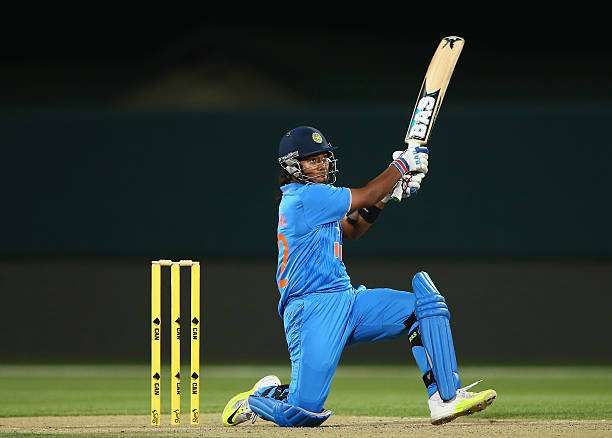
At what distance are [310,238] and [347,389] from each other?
3.87 meters

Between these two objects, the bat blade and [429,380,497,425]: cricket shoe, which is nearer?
[429,380,497,425]: cricket shoe

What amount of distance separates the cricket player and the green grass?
1.46 m

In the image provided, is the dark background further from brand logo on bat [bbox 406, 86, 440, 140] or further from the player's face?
the player's face

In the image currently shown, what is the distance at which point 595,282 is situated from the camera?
1138cm

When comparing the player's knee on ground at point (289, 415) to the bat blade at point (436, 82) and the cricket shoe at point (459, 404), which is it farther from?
the bat blade at point (436, 82)

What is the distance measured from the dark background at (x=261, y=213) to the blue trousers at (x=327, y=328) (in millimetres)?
5600

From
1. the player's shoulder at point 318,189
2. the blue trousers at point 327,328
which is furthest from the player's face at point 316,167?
the blue trousers at point 327,328

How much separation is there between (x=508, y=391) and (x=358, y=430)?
12.2 ft

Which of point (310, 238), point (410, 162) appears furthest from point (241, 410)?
point (410, 162)

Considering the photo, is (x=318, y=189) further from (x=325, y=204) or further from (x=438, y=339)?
(x=438, y=339)

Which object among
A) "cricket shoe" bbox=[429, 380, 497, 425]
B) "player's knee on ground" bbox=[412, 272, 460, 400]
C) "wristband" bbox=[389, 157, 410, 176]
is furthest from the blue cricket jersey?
"cricket shoe" bbox=[429, 380, 497, 425]

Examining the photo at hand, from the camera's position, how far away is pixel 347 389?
9.53 meters

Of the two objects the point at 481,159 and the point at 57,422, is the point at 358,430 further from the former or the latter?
the point at 481,159

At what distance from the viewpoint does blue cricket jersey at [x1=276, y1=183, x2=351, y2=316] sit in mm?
5805
